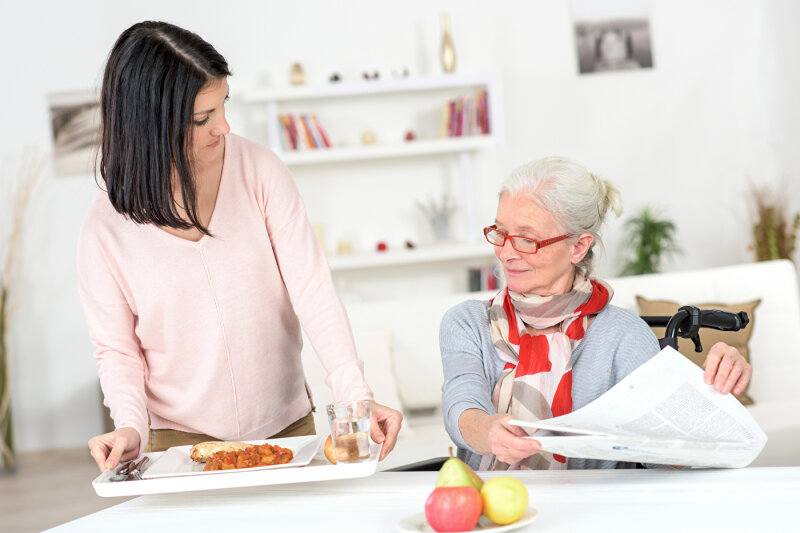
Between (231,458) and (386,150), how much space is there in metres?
3.46

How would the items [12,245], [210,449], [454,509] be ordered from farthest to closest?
[12,245]
[210,449]
[454,509]

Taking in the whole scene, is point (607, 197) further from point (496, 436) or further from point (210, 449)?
point (210, 449)

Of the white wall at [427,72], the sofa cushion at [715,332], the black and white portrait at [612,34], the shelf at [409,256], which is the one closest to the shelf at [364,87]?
the white wall at [427,72]

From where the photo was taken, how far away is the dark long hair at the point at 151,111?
150 cm

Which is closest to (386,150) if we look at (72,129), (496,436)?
(72,129)

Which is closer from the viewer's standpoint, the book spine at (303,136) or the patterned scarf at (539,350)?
the patterned scarf at (539,350)

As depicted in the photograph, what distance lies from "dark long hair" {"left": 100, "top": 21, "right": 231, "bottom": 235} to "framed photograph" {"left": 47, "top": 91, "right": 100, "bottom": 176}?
12.1ft

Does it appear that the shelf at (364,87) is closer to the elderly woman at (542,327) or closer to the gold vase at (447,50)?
the gold vase at (447,50)

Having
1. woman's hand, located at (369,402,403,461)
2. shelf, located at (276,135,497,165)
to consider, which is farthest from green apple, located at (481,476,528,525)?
shelf, located at (276,135,497,165)

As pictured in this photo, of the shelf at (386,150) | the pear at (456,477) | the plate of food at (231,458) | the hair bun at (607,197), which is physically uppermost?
the shelf at (386,150)

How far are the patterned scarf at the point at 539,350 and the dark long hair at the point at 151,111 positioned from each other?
2.27 feet

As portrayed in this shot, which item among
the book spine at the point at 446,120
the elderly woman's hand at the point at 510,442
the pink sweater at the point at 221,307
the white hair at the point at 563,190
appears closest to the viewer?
the elderly woman's hand at the point at 510,442

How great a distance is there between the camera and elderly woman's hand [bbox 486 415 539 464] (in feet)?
4.12

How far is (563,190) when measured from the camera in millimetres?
1774
